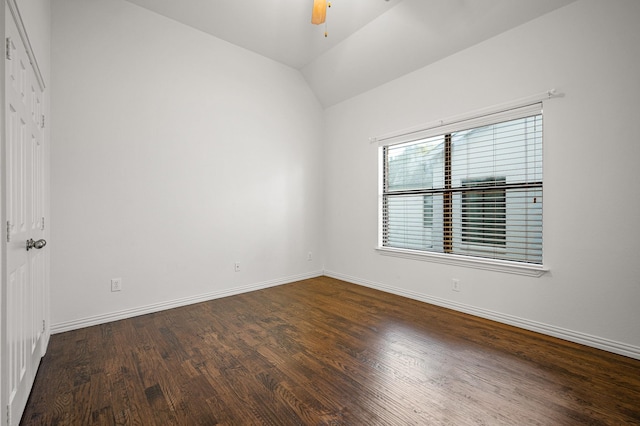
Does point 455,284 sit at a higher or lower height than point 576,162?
lower

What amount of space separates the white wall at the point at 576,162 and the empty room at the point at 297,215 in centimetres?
2

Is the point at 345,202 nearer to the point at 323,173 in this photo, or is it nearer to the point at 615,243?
the point at 323,173

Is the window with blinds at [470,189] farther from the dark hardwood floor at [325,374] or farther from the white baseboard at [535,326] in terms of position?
the dark hardwood floor at [325,374]

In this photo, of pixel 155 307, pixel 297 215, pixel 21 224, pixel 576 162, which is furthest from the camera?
pixel 297 215

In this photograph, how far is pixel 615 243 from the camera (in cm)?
234

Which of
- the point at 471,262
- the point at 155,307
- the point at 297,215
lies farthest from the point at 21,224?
the point at 471,262

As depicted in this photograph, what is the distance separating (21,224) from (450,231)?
3.67 meters

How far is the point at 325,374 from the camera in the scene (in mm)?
2029

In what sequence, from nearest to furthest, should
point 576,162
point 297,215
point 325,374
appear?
point 325,374, point 576,162, point 297,215

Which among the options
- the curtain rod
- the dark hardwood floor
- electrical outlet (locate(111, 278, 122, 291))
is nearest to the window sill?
the dark hardwood floor

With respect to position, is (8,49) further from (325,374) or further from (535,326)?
(535,326)

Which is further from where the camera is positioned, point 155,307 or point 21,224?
point 155,307

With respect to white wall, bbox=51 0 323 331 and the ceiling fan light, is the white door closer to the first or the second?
white wall, bbox=51 0 323 331

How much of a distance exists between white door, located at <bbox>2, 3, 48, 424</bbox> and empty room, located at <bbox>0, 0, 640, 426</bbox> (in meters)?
0.03
